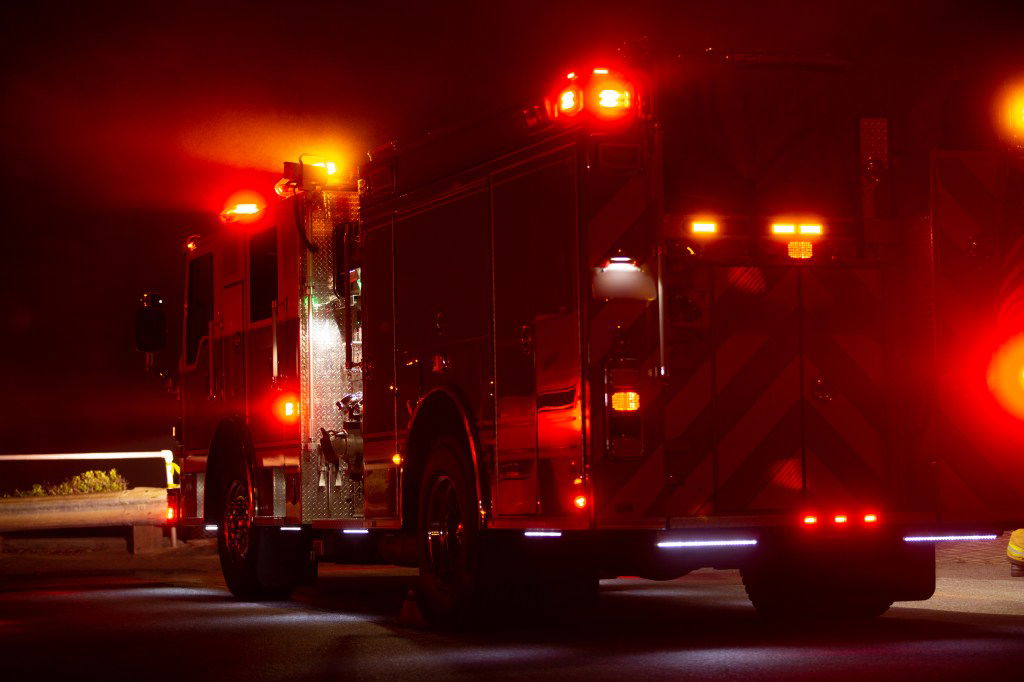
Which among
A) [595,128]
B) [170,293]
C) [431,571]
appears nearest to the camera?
[595,128]

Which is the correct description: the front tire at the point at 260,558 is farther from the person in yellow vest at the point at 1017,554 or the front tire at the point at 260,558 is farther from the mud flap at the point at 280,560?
the person in yellow vest at the point at 1017,554

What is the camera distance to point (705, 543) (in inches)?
341

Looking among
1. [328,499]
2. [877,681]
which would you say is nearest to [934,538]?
[877,681]

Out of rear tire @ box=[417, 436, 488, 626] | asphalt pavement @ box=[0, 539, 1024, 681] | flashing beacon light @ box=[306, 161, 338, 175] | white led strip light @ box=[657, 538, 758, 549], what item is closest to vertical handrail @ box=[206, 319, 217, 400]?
asphalt pavement @ box=[0, 539, 1024, 681]

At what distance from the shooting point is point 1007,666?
7.73 m

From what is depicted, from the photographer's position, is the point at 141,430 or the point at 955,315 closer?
the point at 955,315

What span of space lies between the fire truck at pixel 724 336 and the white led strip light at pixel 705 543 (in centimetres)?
2

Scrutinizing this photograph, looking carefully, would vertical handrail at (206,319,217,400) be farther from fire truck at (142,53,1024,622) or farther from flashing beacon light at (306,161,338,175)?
fire truck at (142,53,1024,622)

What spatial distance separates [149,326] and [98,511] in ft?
30.9

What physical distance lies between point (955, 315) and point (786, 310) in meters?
0.97

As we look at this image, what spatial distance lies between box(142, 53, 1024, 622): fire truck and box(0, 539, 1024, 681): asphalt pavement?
1.43 ft

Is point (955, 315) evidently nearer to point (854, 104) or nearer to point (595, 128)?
point (854, 104)

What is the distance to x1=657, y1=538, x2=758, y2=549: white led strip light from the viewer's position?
Result: 28.2 ft

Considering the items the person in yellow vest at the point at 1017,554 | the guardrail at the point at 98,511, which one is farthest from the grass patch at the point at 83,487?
the person in yellow vest at the point at 1017,554
